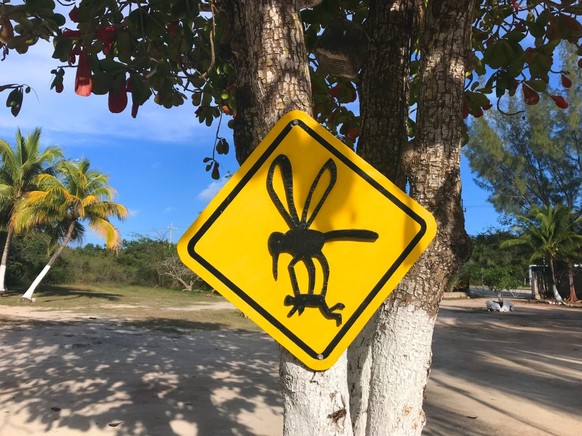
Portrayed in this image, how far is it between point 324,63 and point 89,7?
1264mm

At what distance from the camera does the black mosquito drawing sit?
148 cm

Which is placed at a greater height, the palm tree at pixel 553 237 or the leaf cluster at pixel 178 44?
the palm tree at pixel 553 237

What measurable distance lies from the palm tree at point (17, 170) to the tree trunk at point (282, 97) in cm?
2386

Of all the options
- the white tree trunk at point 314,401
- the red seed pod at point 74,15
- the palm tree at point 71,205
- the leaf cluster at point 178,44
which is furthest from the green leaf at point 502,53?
the palm tree at point 71,205

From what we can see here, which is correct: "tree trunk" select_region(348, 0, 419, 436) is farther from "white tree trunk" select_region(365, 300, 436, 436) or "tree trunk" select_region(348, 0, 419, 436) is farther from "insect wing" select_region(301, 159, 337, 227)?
Answer: "insect wing" select_region(301, 159, 337, 227)

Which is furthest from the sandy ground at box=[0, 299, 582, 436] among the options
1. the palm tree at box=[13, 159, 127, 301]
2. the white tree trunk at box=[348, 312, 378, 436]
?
the palm tree at box=[13, 159, 127, 301]

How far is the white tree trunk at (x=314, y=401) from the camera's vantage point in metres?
1.49

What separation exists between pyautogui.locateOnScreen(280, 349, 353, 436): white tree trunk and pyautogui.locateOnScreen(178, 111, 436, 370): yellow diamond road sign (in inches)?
2.2

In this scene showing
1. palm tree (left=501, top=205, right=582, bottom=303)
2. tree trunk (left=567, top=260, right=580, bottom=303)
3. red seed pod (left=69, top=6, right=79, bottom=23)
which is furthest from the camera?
tree trunk (left=567, top=260, right=580, bottom=303)

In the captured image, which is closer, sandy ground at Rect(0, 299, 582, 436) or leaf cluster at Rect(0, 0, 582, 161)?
leaf cluster at Rect(0, 0, 582, 161)

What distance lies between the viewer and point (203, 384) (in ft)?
23.4

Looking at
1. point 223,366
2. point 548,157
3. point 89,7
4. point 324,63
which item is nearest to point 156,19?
point 89,7

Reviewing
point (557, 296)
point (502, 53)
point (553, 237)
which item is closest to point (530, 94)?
point (502, 53)

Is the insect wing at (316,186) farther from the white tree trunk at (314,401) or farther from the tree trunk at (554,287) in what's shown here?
the tree trunk at (554,287)
